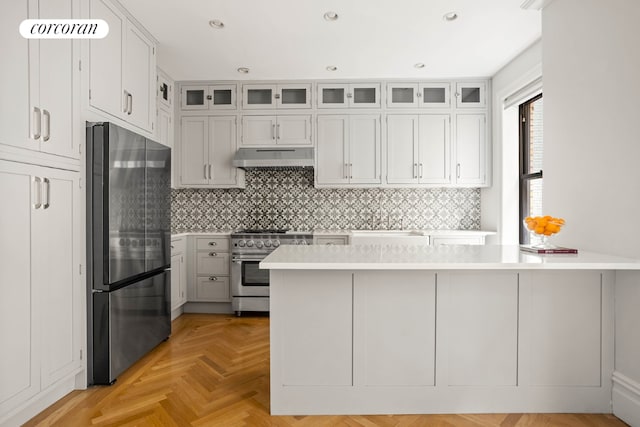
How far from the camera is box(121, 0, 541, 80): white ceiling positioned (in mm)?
2941

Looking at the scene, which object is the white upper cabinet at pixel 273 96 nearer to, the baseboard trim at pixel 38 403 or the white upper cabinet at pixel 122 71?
the white upper cabinet at pixel 122 71

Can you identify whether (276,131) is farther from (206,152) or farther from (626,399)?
(626,399)

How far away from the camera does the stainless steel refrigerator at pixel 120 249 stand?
2.53m

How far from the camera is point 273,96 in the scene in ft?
15.0

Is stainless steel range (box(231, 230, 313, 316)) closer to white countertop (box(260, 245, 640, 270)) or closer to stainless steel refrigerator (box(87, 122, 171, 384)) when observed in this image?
stainless steel refrigerator (box(87, 122, 171, 384))

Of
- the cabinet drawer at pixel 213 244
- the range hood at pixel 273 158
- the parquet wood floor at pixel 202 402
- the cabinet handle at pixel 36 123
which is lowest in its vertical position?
the parquet wood floor at pixel 202 402

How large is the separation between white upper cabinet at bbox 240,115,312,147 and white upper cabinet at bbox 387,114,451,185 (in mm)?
1021

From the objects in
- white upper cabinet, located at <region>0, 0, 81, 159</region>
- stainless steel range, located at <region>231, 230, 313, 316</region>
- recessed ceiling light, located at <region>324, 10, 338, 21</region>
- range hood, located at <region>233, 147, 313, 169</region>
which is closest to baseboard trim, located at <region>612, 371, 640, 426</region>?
stainless steel range, located at <region>231, 230, 313, 316</region>

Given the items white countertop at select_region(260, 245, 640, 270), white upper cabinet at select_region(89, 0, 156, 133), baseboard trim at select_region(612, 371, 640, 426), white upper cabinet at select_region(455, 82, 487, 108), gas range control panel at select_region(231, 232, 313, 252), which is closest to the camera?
white countertop at select_region(260, 245, 640, 270)

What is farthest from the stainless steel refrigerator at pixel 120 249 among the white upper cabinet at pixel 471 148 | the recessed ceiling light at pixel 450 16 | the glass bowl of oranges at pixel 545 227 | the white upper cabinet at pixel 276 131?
the white upper cabinet at pixel 471 148

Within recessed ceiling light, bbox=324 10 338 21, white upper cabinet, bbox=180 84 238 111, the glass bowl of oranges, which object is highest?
recessed ceiling light, bbox=324 10 338 21

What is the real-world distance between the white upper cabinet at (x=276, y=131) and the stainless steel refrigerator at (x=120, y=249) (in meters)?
1.51

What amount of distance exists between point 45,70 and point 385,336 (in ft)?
8.20

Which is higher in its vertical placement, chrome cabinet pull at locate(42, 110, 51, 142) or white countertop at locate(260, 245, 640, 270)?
chrome cabinet pull at locate(42, 110, 51, 142)
